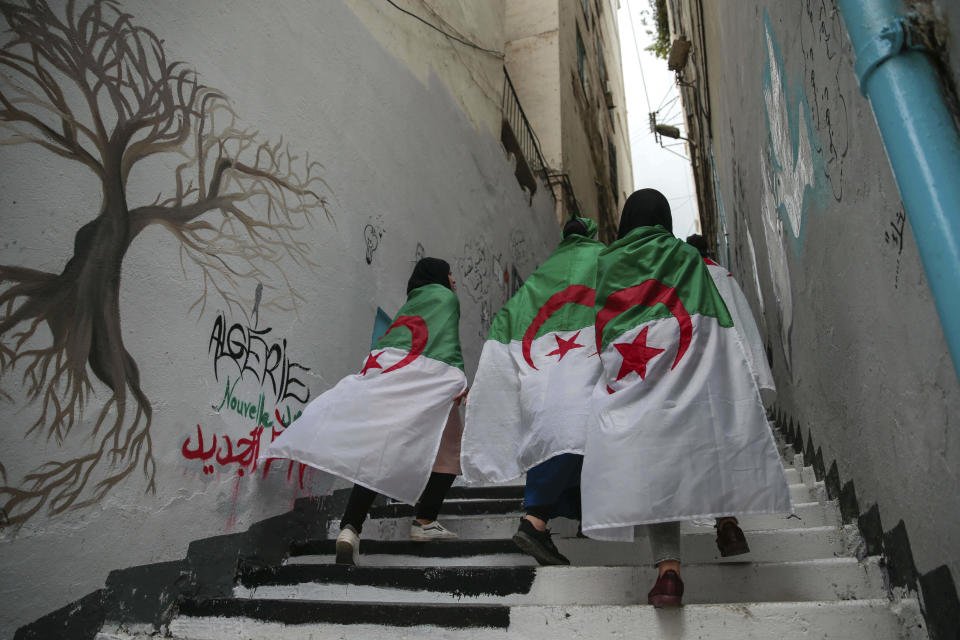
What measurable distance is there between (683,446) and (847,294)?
2.97ft

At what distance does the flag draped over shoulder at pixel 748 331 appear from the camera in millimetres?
2703

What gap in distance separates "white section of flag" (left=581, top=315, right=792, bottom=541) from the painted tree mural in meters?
1.90

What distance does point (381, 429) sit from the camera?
10.2ft

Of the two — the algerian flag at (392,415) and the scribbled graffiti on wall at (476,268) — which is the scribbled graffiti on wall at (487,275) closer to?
the scribbled graffiti on wall at (476,268)

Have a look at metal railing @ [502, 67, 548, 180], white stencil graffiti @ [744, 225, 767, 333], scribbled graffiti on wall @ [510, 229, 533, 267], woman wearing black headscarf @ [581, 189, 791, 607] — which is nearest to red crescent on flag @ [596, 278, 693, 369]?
woman wearing black headscarf @ [581, 189, 791, 607]

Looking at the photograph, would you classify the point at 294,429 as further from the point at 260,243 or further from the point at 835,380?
the point at 835,380

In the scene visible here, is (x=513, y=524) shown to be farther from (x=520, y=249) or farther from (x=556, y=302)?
(x=520, y=249)

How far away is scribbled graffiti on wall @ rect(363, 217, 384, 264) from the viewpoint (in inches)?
185

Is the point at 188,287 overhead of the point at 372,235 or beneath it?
beneath

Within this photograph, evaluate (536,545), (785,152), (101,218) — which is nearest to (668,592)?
(536,545)

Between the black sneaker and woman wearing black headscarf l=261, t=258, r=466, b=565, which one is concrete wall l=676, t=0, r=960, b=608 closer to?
the black sneaker

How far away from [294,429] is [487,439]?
0.94 metres

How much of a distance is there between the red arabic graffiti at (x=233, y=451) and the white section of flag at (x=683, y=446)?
1.78 metres

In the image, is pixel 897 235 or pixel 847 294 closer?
pixel 897 235
